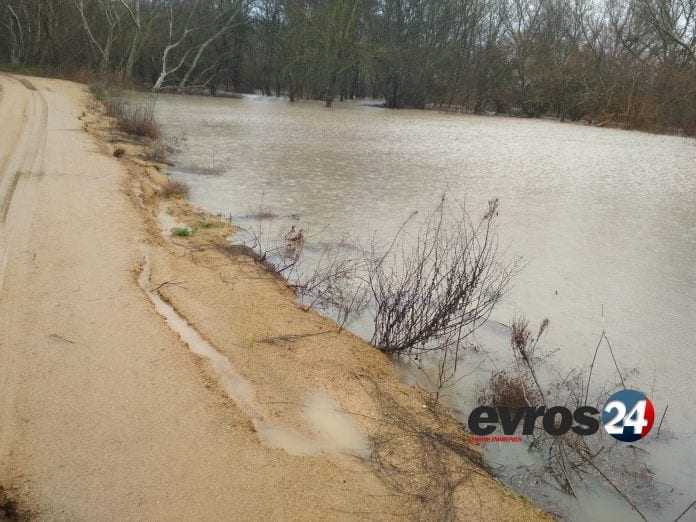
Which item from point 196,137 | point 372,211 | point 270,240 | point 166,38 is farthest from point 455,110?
point 270,240

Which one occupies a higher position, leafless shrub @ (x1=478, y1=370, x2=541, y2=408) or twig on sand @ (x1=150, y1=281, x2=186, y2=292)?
twig on sand @ (x1=150, y1=281, x2=186, y2=292)

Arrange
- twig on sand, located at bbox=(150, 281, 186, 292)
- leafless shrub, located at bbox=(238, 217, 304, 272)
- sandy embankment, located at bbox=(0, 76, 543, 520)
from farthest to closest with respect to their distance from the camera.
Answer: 1. leafless shrub, located at bbox=(238, 217, 304, 272)
2. twig on sand, located at bbox=(150, 281, 186, 292)
3. sandy embankment, located at bbox=(0, 76, 543, 520)

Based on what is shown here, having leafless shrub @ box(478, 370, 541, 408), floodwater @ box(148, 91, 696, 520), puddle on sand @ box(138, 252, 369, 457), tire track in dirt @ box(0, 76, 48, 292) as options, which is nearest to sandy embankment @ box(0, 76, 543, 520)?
puddle on sand @ box(138, 252, 369, 457)

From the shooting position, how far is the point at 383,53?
101 ft

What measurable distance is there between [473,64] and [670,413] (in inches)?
1260

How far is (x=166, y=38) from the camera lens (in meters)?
28.3

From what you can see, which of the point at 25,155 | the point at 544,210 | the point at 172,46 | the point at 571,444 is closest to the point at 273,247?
the point at 571,444

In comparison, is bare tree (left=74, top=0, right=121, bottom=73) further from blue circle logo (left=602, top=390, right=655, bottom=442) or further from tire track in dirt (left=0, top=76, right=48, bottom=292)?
blue circle logo (left=602, top=390, right=655, bottom=442)

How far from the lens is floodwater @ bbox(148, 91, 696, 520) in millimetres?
4398

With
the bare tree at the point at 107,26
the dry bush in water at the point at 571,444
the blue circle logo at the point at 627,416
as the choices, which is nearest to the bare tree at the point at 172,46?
the bare tree at the point at 107,26

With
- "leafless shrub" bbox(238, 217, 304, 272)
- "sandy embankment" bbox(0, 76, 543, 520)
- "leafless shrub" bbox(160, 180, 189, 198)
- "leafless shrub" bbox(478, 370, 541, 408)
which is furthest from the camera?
"leafless shrub" bbox(160, 180, 189, 198)

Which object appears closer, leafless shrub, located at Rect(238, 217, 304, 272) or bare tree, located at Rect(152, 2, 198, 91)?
leafless shrub, located at Rect(238, 217, 304, 272)

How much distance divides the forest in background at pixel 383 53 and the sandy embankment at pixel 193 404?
2300cm

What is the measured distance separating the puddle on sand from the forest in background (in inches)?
954
